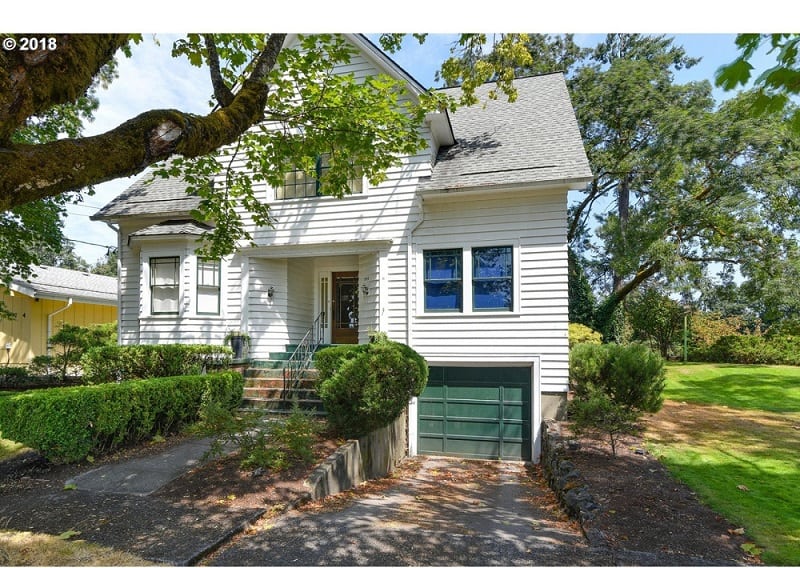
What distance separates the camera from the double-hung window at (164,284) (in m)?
11.6

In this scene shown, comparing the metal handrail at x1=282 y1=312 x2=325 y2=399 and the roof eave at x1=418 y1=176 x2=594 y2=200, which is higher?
the roof eave at x1=418 y1=176 x2=594 y2=200

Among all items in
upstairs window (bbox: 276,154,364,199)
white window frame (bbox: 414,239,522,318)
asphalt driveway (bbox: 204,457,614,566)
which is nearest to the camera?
asphalt driveway (bbox: 204,457,614,566)

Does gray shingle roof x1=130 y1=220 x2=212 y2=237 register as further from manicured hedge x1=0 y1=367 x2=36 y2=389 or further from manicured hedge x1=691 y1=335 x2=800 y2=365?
manicured hedge x1=691 y1=335 x2=800 y2=365

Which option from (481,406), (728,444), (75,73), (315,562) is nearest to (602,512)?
(315,562)

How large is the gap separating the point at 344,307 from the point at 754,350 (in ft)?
51.0

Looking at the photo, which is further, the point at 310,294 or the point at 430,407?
the point at 310,294

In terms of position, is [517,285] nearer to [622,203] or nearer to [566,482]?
[566,482]

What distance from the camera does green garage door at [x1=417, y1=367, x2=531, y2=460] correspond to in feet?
33.5

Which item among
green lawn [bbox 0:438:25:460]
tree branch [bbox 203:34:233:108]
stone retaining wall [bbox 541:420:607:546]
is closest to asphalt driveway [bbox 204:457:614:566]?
stone retaining wall [bbox 541:420:607:546]

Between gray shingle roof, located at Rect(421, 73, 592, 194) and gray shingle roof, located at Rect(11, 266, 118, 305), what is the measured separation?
1540 cm

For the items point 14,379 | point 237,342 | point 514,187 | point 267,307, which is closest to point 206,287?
point 267,307

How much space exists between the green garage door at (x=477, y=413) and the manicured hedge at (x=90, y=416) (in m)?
5.41

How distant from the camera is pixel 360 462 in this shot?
7.68m

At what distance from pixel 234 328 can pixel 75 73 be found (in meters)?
8.63
